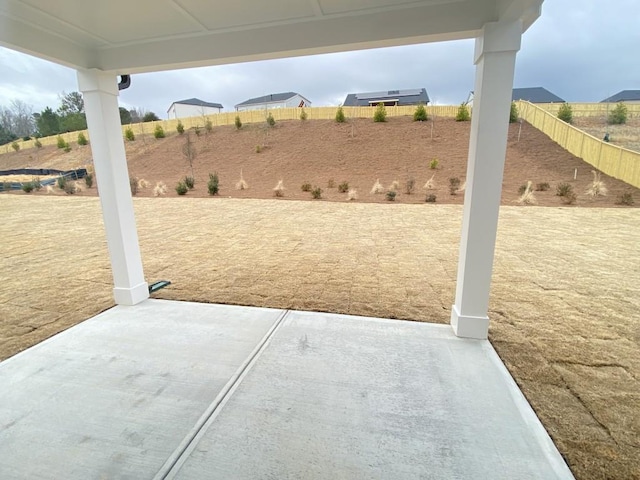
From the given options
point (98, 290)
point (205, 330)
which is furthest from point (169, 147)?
point (205, 330)

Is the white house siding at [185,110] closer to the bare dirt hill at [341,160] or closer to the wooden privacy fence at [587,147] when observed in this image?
the bare dirt hill at [341,160]

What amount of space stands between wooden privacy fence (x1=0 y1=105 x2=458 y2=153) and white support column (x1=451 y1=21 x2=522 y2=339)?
2270cm

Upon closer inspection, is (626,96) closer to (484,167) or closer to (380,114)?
(380,114)

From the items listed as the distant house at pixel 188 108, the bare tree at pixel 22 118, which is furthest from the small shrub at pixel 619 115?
the bare tree at pixel 22 118

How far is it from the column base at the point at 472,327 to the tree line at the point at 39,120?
33.5 meters

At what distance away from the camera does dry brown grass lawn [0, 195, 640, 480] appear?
6.87 ft

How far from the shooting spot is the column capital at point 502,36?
2160 millimetres

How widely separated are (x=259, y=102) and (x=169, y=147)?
60.1 feet

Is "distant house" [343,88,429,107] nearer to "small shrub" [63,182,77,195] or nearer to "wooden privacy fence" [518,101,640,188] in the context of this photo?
"wooden privacy fence" [518,101,640,188]

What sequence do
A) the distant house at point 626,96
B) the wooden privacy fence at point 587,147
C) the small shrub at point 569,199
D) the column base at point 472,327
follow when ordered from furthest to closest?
1. the distant house at point 626,96
2. the wooden privacy fence at point 587,147
3. the small shrub at point 569,199
4. the column base at point 472,327

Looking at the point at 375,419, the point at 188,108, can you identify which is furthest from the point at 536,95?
the point at 375,419

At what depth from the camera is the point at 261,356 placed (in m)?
2.49

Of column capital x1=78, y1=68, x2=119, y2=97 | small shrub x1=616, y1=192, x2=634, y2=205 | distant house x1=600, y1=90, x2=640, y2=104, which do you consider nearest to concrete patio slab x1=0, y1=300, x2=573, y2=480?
column capital x1=78, y1=68, x2=119, y2=97

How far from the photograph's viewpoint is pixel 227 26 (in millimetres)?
2531
